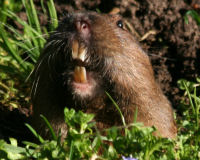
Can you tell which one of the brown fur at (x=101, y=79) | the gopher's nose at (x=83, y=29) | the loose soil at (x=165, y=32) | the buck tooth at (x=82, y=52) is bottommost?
the loose soil at (x=165, y=32)

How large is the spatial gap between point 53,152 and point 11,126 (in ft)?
6.66

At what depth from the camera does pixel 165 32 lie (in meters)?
5.62

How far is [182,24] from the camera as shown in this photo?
217 inches

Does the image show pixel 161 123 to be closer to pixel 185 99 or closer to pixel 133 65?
pixel 133 65

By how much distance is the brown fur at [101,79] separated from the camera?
3.32m

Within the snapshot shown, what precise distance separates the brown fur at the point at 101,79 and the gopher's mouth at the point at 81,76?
0.04 meters

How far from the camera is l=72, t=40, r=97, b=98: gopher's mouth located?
3263 millimetres

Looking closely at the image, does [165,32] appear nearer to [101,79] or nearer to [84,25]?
[101,79]

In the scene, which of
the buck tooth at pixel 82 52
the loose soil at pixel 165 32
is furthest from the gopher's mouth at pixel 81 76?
the loose soil at pixel 165 32

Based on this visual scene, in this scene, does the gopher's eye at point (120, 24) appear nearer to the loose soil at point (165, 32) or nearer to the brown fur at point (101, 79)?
the brown fur at point (101, 79)

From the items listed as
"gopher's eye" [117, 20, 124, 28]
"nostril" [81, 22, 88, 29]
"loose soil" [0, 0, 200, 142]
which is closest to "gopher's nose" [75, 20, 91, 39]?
"nostril" [81, 22, 88, 29]

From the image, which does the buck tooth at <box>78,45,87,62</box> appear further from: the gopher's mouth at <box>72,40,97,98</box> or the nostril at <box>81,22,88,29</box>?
the nostril at <box>81,22,88,29</box>

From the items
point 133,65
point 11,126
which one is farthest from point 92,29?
point 11,126

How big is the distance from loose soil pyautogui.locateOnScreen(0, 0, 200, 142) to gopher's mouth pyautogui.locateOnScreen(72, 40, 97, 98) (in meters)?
1.98
